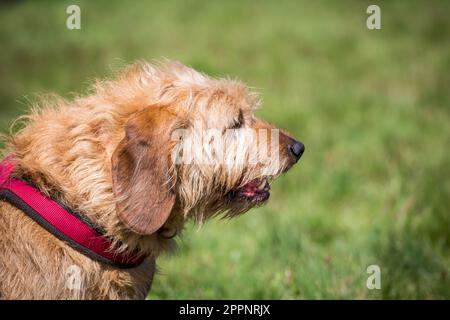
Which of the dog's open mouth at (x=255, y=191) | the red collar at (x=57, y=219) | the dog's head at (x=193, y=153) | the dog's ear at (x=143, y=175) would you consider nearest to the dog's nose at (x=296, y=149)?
the dog's head at (x=193, y=153)

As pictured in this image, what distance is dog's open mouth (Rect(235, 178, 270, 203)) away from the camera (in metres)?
3.70

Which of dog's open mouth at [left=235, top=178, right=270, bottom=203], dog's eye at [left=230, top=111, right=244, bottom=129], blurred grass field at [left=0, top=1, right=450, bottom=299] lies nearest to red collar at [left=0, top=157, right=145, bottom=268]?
dog's open mouth at [left=235, top=178, right=270, bottom=203]

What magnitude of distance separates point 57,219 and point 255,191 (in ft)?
3.94

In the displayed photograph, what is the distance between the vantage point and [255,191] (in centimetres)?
374

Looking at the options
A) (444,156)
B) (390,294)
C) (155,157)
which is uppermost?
(155,157)

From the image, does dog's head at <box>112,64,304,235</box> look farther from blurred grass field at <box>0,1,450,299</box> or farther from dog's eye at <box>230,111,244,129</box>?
blurred grass field at <box>0,1,450,299</box>

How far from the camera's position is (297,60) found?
34.3 ft

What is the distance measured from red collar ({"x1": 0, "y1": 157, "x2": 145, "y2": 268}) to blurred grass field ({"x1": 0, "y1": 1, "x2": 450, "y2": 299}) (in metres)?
1.32

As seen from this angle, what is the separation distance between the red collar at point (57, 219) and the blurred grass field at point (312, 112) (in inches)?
51.9

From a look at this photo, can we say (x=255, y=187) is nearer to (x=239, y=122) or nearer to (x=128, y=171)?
(x=239, y=122)

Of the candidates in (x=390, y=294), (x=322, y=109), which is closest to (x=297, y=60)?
(x=322, y=109)

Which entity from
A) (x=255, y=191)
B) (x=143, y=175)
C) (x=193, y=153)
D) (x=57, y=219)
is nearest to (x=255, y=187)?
(x=255, y=191)
